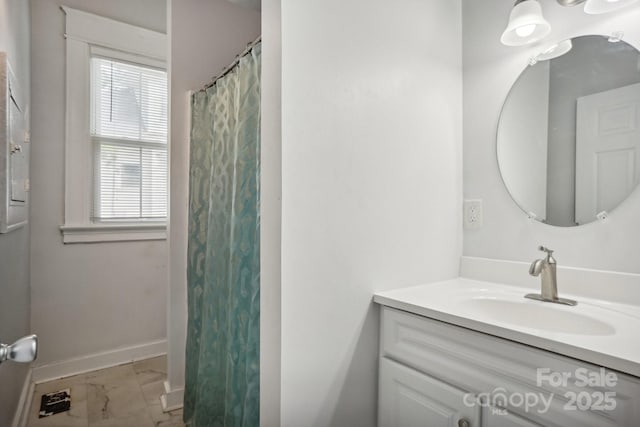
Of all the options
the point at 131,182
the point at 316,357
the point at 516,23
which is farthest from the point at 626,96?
the point at 131,182

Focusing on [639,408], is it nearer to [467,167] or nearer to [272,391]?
[272,391]

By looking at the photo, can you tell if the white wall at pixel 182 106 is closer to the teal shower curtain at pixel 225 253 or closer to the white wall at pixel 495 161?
the teal shower curtain at pixel 225 253

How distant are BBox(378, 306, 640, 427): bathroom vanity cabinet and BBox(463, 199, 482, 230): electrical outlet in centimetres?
66

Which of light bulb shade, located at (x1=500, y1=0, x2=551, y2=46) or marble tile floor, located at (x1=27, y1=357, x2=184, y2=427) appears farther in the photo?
marble tile floor, located at (x1=27, y1=357, x2=184, y2=427)

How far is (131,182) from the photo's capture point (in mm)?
2590

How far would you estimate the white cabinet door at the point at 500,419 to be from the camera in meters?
0.86

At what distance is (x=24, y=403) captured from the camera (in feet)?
6.14

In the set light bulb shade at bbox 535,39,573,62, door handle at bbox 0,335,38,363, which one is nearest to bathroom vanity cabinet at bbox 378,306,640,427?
door handle at bbox 0,335,38,363

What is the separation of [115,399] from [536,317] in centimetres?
233

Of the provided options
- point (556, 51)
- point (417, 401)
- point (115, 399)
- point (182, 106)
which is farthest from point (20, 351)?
point (556, 51)

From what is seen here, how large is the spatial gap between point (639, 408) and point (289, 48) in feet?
4.12

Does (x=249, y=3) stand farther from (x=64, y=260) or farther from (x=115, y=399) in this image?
(x=115, y=399)

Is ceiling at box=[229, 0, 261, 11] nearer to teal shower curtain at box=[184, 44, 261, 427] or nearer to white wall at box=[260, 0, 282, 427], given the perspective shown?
teal shower curtain at box=[184, 44, 261, 427]

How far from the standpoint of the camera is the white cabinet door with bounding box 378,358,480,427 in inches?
38.8
